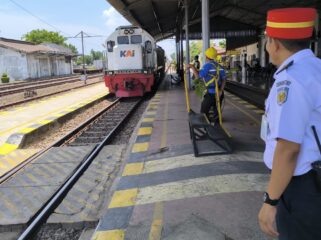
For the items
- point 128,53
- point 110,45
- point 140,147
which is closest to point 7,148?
point 140,147

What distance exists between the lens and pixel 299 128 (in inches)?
72.6

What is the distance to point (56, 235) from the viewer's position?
477 centimetres

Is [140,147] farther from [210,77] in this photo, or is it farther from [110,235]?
[110,235]

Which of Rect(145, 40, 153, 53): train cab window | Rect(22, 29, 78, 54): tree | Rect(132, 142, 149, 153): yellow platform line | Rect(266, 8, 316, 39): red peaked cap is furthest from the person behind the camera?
Rect(22, 29, 78, 54): tree

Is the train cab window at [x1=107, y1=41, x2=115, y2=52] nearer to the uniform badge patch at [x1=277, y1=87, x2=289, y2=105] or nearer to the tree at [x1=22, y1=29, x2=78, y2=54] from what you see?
the uniform badge patch at [x1=277, y1=87, x2=289, y2=105]

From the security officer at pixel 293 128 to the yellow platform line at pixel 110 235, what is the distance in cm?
208

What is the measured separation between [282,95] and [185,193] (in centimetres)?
307

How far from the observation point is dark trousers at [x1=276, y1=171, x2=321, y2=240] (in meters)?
1.93

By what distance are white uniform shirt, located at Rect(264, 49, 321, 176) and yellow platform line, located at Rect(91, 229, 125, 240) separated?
2324mm

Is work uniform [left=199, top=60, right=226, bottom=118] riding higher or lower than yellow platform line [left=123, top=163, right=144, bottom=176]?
higher

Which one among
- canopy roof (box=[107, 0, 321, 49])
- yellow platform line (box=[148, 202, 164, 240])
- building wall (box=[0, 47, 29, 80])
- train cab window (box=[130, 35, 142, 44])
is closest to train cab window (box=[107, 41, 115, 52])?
train cab window (box=[130, 35, 142, 44])

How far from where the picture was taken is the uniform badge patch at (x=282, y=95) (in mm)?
1849

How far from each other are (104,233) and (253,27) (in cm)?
3697

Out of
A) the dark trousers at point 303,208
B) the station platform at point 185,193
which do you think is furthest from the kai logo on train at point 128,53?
the dark trousers at point 303,208
